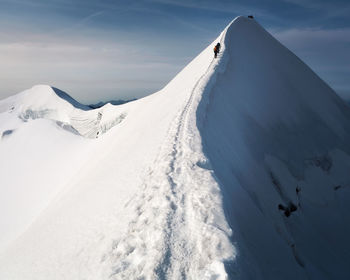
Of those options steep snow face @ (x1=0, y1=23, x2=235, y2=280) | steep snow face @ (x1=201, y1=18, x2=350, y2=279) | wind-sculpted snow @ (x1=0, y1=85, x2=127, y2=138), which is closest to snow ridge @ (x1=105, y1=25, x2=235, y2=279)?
steep snow face @ (x1=0, y1=23, x2=235, y2=280)

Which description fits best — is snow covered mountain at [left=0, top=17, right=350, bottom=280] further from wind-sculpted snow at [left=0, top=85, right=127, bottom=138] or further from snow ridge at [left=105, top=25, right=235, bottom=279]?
wind-sculpted snow at [left=0, top=85, right=127, bottom=138]

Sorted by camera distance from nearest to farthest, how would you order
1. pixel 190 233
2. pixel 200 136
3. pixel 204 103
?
pixel 190 233 < pixel 200 136 < pixel 204 103

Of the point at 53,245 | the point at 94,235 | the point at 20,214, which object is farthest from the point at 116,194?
the point at 20,214

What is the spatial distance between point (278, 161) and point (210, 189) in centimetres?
1293

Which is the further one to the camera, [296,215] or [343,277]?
[296,215]

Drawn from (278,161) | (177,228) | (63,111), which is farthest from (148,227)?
(63,111)

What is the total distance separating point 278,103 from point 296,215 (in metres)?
12.1

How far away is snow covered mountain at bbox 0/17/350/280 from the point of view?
192 inches

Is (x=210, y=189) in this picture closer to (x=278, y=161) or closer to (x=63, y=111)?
(x=278, y=161)

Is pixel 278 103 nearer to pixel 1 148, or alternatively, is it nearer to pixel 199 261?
pixel 199 261

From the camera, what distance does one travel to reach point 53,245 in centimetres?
708

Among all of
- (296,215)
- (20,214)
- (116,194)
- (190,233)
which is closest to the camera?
(190,233)

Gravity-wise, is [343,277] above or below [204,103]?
below

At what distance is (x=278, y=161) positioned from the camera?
1702cm
